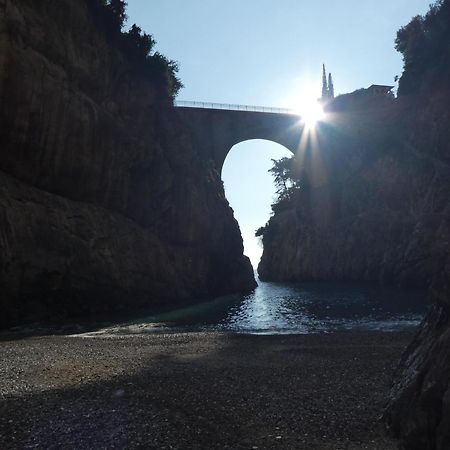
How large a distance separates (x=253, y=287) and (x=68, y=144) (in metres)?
42.9

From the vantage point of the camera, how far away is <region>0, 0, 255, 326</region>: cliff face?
31.2m

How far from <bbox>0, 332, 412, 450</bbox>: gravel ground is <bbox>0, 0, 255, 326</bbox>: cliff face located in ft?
48.4

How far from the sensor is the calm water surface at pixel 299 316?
93.9 feet

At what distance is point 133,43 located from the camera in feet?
166

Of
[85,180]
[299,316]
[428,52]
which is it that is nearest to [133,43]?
[85,180]

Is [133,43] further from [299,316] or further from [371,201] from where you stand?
[371,201]

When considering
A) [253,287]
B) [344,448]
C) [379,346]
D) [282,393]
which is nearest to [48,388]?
[282,393]

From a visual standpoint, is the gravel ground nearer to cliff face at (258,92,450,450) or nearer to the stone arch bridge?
cliff face at (258,92,450,450)

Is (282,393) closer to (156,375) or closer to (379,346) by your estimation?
(156,375)

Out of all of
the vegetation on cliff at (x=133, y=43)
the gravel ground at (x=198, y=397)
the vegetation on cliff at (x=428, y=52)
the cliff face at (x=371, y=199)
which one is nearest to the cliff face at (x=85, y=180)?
the vegetation on cliff at (x=133, y=43)

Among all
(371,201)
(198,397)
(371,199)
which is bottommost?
(198,397)

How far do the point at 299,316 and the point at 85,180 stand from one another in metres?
22.9

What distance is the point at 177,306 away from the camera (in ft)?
145

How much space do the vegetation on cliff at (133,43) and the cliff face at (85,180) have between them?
164cm
